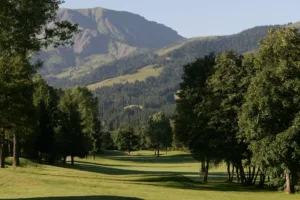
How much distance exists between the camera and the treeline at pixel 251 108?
35688 mm

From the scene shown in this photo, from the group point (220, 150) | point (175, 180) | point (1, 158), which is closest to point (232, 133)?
point (220, 150)

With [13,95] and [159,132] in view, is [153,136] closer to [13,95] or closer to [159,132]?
[159,132]

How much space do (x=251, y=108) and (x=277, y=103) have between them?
2.58m

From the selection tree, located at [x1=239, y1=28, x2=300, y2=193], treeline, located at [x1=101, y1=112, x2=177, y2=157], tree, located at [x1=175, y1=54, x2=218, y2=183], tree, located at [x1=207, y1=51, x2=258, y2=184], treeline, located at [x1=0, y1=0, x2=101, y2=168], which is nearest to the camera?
treeline, located at [x1=0, y1=0, x2=101, y2=168]

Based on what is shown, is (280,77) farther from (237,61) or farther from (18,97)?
(18,97)

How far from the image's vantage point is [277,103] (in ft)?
119

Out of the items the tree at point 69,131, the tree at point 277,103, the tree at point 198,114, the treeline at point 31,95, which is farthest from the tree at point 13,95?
the tree at point 277,103

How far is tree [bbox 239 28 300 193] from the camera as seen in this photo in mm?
35156

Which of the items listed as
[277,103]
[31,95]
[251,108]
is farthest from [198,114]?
[31,95]

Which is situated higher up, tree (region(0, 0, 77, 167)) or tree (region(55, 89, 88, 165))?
tree (region(0, 0, 77, 167))

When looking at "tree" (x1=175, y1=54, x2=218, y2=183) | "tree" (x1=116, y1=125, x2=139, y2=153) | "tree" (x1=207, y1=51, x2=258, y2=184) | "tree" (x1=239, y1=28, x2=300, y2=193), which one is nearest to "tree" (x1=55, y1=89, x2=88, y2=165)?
"tree" (x1=175, y1=54, x2=218, y2=183)

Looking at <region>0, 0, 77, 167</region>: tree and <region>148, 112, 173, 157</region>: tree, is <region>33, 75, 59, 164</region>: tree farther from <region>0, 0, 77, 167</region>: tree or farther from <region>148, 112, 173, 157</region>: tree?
<region>148, 112, 173, 157</region>: tree

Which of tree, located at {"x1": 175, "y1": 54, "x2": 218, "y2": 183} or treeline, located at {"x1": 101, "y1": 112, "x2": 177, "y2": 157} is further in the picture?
treeline, located at {"x1": 101, "y1": 112, "x2": 177, "y2": 157}

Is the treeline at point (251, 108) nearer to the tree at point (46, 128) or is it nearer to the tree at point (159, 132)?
the tree at point (46, 128)
